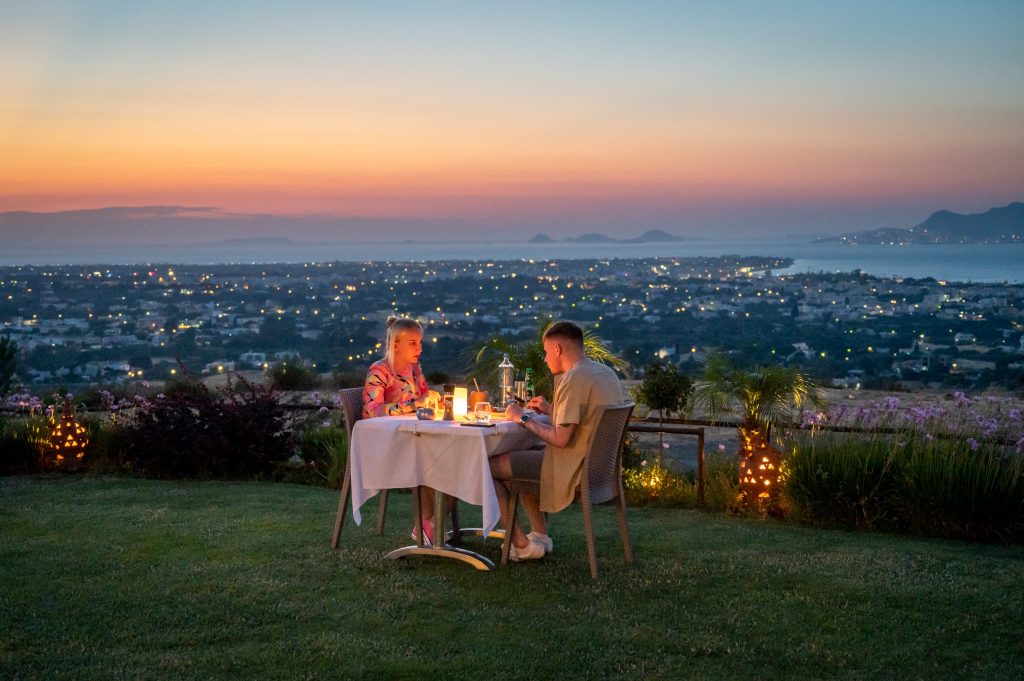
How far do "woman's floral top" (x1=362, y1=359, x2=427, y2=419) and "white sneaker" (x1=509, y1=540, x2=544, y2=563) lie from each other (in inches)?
49.7

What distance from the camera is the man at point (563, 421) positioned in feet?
19.2

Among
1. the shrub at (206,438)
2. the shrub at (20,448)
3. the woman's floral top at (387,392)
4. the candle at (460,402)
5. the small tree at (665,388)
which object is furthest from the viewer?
the shrub at (20,448)

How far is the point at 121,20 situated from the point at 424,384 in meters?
9.97

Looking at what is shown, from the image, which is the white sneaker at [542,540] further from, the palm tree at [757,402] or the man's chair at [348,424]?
the palm tree at [757,402]

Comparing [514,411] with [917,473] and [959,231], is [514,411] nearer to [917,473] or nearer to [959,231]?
[917,473]

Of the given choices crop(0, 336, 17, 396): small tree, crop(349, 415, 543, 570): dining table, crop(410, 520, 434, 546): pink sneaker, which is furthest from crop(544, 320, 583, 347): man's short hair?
crop(0, 336, 17, 396): small tree

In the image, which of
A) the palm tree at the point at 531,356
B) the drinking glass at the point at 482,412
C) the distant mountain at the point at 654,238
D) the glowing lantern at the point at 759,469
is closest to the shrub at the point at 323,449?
the palm tree at the point at 531,356

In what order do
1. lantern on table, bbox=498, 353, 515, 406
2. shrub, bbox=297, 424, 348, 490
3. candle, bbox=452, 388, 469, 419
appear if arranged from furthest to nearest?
shrub, bbox=297, 424, 348, 490, lantern on table, bbox=498, 353, 515, 406, candle, bbox=452, 388, 469, 419

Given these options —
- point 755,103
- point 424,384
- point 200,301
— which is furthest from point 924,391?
point 200,301

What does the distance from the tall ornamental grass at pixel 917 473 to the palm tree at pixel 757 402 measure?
24 centimetres

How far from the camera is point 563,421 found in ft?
19.1

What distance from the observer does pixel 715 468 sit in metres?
9.22

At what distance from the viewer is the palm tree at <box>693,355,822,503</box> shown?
316 inches

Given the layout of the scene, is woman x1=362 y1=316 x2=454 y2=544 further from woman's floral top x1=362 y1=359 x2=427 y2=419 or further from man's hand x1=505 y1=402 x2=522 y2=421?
man's hand x1=505 y1=402 x2=522 y2=421
